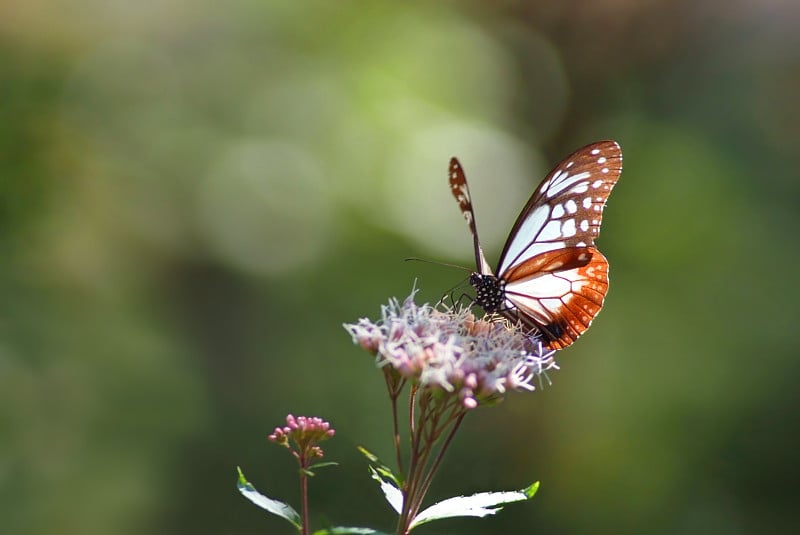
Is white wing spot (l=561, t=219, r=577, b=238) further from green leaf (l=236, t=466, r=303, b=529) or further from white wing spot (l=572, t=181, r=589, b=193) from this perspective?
green leaf (l=236, t=466, r=303, b=529)

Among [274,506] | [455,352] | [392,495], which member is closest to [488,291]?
[455,352]

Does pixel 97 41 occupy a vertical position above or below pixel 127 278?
above

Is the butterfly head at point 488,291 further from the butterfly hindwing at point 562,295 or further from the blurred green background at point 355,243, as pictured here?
the blurred green background at point 355,243

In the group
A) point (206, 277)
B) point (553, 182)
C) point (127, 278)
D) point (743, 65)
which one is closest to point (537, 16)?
point (743, 65)

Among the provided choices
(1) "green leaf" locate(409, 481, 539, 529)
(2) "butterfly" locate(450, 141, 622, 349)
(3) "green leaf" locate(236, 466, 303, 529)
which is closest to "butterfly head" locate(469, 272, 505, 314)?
(2) "butterfly" locate(450, 141, 622, 349)

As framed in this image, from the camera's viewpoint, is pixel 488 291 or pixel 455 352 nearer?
pixel 455 352

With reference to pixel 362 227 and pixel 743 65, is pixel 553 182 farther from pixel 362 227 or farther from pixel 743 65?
pixel 743 65

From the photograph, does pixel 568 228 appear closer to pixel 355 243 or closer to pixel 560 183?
pixel 560 183

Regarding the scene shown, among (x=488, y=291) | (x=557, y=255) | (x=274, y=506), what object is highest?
(x=557, y=255)
